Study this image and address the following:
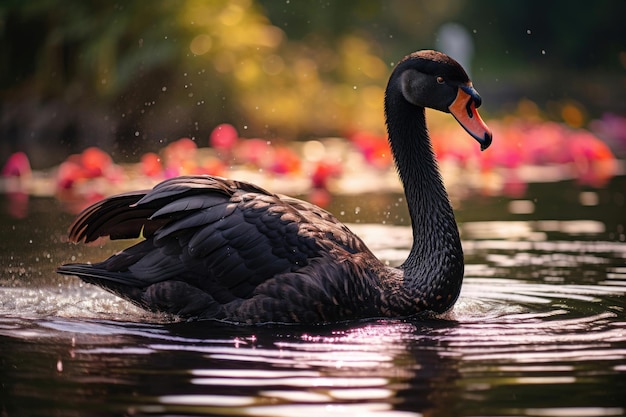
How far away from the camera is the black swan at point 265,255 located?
6809 mm

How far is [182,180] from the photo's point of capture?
702cm

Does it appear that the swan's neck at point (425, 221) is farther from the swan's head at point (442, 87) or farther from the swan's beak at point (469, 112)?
the swan's beak at point (469, 112)

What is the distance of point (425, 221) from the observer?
7.37 meters

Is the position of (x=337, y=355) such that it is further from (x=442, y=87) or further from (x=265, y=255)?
(x=442, y=87)

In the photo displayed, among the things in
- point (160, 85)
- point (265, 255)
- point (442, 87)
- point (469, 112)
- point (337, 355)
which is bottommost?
point (337, 355)

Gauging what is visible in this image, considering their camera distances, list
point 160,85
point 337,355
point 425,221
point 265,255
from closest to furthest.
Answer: point 337,355
point 265,255
point 425,221
point 160,85

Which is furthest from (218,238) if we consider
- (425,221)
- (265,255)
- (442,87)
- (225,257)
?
(442,87)

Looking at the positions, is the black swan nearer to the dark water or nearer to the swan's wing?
the swan's wing

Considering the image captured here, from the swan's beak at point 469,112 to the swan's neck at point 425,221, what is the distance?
1.30 ft

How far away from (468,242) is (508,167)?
248 inches

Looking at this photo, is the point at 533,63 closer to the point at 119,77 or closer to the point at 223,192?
the point at 119,77

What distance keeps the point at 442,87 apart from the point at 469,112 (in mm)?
223

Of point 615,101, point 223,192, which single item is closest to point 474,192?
point 223,192

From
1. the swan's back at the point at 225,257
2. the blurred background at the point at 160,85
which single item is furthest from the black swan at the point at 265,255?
the blurred background at the point at 160,85
